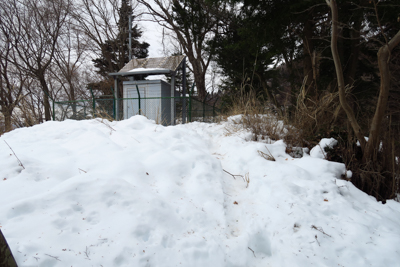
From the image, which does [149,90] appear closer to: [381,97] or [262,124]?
[262,124]

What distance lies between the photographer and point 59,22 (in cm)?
1270

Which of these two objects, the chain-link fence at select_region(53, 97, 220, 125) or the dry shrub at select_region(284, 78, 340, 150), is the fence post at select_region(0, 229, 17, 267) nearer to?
the dry shrub at select_region(284, 78, 340, 150)

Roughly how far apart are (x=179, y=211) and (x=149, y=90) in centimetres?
872

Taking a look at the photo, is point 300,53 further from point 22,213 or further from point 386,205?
point 22,213

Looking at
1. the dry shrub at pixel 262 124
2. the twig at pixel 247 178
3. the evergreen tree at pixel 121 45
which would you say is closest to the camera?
the twig at pixel 247 178

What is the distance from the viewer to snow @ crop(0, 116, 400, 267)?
1.67 m

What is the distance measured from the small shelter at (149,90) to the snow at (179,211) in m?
5.80

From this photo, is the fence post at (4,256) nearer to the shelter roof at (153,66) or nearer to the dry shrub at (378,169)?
the dry shrub at (378,169)

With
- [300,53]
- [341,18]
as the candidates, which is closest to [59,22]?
[300,53]

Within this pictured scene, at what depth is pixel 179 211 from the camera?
2.27 m

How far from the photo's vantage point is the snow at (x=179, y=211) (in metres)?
1.67

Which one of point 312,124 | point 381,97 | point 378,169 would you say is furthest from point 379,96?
point 312,124

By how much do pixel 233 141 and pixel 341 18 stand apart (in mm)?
4794

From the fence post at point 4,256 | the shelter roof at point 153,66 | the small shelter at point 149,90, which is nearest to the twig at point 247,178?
the fence post at point 4,256
